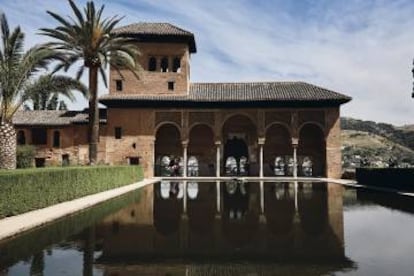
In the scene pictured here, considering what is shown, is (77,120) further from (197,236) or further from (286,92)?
(197,236)

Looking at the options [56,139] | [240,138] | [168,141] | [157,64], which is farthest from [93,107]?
[240,138]

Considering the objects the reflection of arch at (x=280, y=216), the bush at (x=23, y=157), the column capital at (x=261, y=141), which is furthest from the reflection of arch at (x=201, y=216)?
the column capital at (x=261, y=141)

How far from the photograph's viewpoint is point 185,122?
3659cm

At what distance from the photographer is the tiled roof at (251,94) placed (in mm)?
35750

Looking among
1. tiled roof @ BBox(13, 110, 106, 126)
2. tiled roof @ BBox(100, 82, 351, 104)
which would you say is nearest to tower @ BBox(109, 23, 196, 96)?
tiled roof @ BBox(100, 82, 351, 104)

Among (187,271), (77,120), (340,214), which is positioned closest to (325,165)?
(77,120)

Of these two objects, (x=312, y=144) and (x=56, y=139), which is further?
(x=312, y=144)

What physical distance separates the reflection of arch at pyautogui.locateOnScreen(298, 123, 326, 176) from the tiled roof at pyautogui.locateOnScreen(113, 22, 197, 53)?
1304 centimetres

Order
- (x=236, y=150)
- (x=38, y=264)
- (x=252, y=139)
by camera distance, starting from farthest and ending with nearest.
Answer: (x=236, y=150) → (x=252, y=139) → (x=38, y=264)

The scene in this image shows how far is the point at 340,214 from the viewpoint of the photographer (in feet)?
42.6

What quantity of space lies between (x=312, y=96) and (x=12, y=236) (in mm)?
30361

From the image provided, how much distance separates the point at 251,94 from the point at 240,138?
4.42 m

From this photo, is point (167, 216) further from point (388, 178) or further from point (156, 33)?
point (156, 33)

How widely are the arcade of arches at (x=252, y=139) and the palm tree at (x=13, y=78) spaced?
61.2 feet
